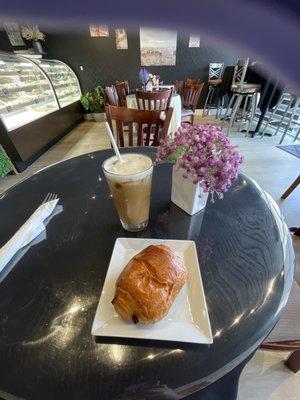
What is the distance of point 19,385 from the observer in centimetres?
38

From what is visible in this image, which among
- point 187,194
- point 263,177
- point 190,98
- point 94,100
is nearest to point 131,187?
point 187,194

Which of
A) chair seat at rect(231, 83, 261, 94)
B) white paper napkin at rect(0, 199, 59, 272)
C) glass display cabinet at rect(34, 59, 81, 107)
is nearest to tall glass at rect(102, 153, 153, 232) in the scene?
white paper napkin at rect(0, 199, 59, 272)

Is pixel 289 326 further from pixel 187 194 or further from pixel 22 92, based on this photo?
Result: pixel 22 92

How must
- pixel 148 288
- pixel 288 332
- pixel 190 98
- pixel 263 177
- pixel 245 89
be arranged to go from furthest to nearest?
pixel 190 98 → pixel 245 89 → pixel 263 177 → pixel 288 332 → pixel 148 288

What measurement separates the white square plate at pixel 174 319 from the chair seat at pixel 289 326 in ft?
1.42

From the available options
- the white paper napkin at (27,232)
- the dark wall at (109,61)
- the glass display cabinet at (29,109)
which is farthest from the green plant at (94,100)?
the white paper napkin at (27,232)

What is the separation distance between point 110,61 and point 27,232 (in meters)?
6.06

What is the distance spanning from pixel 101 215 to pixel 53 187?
282mm

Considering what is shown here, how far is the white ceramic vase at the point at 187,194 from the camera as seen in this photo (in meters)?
0.68

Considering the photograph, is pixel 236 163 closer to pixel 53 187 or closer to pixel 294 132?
pixel 53 187

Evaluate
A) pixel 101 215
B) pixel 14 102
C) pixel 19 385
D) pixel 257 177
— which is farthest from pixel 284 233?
pixel 14 102

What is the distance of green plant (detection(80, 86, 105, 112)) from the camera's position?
5449 mm

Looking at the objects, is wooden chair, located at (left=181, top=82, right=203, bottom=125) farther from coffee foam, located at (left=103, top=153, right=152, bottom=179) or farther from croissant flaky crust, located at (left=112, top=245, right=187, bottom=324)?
croissant flaky crust, located at (left=112, top=245, right=187, bottom=324)

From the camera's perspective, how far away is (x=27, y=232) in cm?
66
